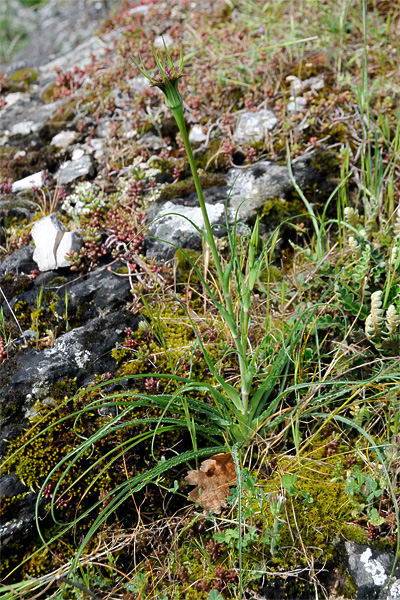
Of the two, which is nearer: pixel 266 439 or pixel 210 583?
pixel 210 583

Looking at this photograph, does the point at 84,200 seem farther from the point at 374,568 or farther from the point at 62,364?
the point at 374,568

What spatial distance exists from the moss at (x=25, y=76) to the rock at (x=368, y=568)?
577 cm

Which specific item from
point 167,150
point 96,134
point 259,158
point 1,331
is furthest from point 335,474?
point 96,134

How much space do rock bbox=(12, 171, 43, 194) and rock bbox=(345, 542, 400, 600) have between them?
3474 mm

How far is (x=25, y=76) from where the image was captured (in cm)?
556

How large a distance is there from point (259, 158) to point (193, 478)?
99.1 inches

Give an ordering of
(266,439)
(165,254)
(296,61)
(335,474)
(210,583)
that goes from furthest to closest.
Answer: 1. (296,61)
2. (165,254)
3. (266,439)
4. (335,474)
5. (210,583)

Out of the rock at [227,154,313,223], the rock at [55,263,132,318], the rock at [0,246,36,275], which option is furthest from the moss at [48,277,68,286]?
the rock at [227,154,313,223]

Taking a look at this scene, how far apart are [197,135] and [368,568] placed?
11.0ft

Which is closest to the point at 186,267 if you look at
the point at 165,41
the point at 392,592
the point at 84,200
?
the point at 84,200

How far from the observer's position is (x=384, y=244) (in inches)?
111

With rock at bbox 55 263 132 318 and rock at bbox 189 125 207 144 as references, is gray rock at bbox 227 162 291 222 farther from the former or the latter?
rock at bbox 55 263 132 318

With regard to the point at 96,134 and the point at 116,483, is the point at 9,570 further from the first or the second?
the point at 96,134

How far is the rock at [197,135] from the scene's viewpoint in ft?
13.0
